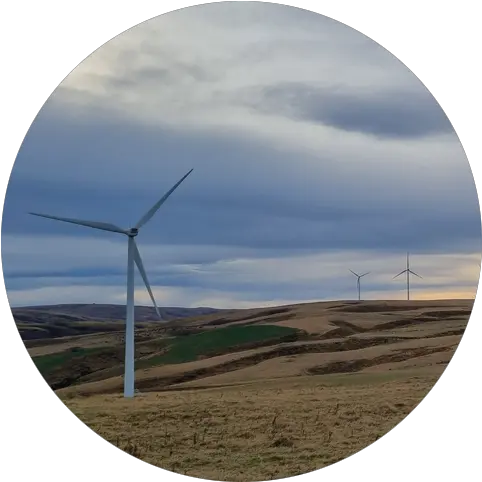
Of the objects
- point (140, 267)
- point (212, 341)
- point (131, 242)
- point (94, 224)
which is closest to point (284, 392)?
point (212, 341)

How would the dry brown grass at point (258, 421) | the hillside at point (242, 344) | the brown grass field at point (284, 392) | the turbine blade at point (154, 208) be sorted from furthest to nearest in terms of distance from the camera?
1. the hillside at point (242, 344)
2. the turbine blade at point (154, 208)
3. the brown grass field at point (284, 392)
4. the dry brown grass at point (258, 421)

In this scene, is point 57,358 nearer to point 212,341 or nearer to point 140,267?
point 140,267

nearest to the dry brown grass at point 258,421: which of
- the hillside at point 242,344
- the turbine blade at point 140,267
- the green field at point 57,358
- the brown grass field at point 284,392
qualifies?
the brown grass field at point 284,392

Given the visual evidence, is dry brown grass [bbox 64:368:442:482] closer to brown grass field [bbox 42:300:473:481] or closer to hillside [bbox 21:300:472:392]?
brown grass field [bbox 42:300:473:481]

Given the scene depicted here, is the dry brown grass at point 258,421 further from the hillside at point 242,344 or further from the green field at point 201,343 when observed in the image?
the green field at point 201,343

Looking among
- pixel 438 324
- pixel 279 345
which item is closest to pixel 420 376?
pixel 438 324

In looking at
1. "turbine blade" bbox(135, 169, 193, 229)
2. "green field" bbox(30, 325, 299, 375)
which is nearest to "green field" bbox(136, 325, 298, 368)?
"green field" bbox(30, 325, 299, 375)

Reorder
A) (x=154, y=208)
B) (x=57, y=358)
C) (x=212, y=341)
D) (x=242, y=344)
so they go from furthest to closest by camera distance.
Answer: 1. (x=242, y=344)
2. (x=212, y=341)
3. (x=57, y=358)
4. (x=154, y=208)
